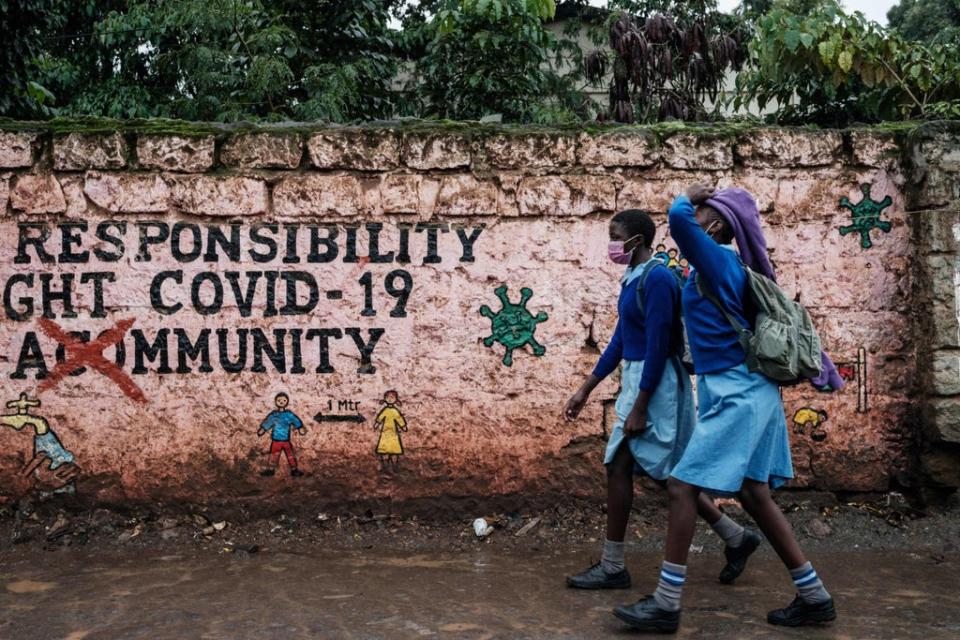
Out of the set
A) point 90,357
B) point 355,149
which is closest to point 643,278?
point 355,149

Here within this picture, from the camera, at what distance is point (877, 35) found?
220 inches

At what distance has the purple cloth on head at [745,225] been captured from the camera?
3.09m

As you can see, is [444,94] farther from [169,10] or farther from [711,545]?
[711,545]

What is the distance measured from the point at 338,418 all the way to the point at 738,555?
194cm

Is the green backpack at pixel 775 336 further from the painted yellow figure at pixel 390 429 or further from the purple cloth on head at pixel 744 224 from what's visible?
the painted yellow figure at pixel 390 429

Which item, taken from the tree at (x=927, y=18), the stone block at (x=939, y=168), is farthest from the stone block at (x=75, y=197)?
the tree at (x=927, y=18)

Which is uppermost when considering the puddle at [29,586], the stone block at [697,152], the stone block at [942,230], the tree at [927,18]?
the tree at [927,18]

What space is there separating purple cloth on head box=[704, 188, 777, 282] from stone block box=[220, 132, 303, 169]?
7.09 ft

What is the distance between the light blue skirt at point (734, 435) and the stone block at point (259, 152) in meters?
2.36

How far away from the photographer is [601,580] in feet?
11.6

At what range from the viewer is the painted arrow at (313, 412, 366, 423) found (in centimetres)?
438

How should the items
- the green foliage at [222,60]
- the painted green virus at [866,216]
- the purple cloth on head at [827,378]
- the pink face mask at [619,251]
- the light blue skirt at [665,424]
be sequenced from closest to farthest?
the purple cloth on head at [827,378]
the light blue skirt at [665,424]
the pink face mask at [619,251]
the painted green virus at [866,216]
the green foliage at [222,60]

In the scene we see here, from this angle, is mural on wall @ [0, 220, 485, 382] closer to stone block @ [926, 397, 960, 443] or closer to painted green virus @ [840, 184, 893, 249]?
painted green virus @ [840, 184, 893, 249]

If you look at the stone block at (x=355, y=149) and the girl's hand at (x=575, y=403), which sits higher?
the stone block at (x=355, y=149)
